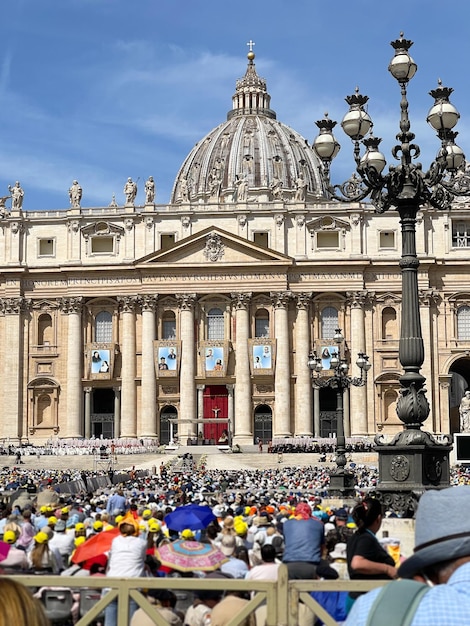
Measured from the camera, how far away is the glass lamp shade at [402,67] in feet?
73.5

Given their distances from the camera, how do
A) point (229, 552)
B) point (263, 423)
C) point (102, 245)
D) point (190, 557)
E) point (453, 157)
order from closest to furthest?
1. point (190, 557)
2. point (229, 552)
3. point (453, 157)
4. point (263, 423)
5. point (102, 245)

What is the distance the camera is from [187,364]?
260 feet

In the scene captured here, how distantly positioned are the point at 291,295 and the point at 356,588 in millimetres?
74549

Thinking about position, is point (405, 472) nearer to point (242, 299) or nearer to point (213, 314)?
point (242, 299)

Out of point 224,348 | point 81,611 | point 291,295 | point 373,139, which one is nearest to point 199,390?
point 224,348

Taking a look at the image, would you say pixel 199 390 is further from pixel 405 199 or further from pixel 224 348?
pixel 405 199

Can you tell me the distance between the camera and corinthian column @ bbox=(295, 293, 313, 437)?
78.4 meters

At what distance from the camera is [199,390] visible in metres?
79.9

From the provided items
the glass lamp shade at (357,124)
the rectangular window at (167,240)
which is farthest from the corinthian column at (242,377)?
the glass lamp shade at (357,124)

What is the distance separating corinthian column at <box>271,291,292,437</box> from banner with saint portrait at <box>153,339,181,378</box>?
7562 millimetres

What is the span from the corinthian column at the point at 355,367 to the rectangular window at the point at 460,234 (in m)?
8.29

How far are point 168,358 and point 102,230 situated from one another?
456 inches

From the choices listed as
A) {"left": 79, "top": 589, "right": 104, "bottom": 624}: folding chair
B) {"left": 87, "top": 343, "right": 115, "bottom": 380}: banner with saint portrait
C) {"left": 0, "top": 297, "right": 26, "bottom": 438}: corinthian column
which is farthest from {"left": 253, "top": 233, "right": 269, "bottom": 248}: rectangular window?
{"left": 79, "top": 589, "right": 104, "bottom": 624}: folding chair

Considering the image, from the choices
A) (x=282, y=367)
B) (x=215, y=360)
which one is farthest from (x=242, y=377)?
(x=282, y=367)
